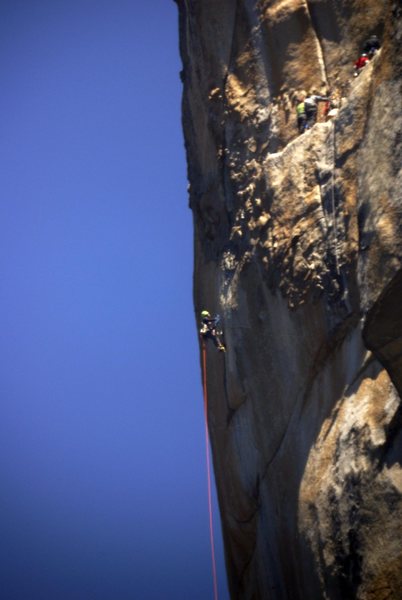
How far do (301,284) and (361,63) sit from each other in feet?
14.6

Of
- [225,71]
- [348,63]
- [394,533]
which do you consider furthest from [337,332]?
[225,71]

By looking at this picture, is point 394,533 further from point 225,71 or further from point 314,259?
point 225,71

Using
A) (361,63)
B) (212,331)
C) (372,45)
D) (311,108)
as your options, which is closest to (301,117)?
(311,108)

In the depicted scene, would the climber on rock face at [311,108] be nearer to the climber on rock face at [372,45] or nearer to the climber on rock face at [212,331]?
the climber on rock face at [372,45]

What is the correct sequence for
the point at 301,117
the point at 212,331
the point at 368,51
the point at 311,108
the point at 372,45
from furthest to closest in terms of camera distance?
the point at 212,331
the point at 301,117
the point at 311,108
the point at 368,51
the point at 372,45

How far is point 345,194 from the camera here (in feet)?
44.8

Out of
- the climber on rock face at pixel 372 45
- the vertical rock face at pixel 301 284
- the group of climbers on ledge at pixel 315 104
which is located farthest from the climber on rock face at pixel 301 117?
the climber on rock face at pixel 372 45

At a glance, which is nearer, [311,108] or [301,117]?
[311,108]

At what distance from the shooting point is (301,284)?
48.7 feet

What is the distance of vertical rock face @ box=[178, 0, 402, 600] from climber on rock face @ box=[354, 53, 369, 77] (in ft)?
1.08

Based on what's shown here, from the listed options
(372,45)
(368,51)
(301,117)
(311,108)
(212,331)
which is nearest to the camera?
(372,45)

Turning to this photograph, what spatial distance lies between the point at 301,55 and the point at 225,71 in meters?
2.32

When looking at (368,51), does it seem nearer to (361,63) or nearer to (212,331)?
(361,63)

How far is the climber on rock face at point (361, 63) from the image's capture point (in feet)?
48.3
